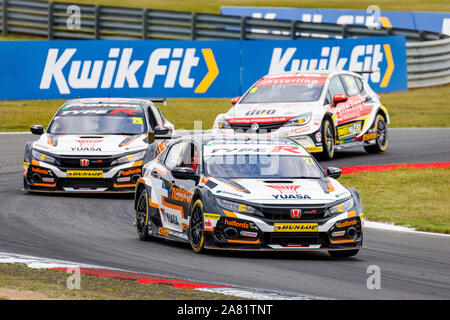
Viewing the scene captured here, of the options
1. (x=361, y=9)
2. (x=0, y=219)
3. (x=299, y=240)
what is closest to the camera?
(x=299, y=240)

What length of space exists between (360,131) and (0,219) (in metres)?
9.30

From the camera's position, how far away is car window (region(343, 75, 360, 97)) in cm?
2114

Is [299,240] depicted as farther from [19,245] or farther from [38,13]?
[38,13]

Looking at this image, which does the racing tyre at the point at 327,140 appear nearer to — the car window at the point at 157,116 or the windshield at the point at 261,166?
the car window at the point at 157,116

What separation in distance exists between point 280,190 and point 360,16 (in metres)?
38.2

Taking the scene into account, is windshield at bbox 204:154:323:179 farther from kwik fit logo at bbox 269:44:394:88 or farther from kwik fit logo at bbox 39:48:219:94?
kwik fit logo at bbox 269:44:394:88

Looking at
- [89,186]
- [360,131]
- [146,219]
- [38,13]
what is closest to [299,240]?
[146,219]

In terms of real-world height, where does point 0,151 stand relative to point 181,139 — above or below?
below

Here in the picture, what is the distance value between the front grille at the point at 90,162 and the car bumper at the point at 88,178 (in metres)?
0.05

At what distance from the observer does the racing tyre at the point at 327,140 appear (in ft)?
64.8

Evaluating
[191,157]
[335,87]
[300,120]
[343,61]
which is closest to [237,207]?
[191,157]

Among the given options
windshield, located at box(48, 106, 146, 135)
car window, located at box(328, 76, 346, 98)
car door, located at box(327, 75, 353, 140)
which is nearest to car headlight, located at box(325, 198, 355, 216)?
windshield, located at box(48, 106, 146, 135)

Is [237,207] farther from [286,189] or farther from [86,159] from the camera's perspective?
[86,159]

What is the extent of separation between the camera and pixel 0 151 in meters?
22.2
